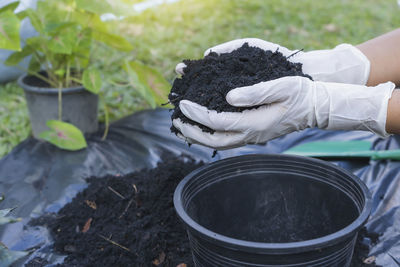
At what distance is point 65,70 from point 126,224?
3.96 ft

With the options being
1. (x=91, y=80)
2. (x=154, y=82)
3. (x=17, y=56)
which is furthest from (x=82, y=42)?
(x=154, y=82)

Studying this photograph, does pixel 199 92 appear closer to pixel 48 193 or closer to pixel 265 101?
pixel 265 101

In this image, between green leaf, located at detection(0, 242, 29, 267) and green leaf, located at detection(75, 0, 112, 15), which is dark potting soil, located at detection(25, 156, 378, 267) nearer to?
green leaf, located at detection(0, 242, 29, 267)

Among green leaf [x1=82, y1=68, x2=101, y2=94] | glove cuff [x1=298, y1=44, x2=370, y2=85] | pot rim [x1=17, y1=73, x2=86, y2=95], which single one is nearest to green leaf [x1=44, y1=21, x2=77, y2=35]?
green leaf [x1=82, y1=68, x2=101, y2=94]

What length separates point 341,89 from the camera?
127cm

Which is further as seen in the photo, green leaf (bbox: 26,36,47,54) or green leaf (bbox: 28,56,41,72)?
green leaf (bbox: 28,56,41,72)

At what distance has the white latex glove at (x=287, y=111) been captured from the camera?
3.95 feet

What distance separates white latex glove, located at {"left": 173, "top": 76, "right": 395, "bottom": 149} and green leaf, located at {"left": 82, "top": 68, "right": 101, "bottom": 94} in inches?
35.7

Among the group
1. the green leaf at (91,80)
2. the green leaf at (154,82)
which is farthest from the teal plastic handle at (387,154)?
the green leaf at (91,80)

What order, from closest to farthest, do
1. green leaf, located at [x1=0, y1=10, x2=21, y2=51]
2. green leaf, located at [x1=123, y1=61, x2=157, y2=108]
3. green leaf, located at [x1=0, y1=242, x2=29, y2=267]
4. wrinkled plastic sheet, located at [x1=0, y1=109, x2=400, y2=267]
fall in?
green leaf, located at [x1=0, y1=242, x2=29, y2=267]
wrinkled plastic sheet, located at [x1=0, y1=109, x2=400, y2=267]
green leaf, located at [x1=0, y1=10, x2=21, y2=51]
green leaf, located at [x1=123, y1=61, x2=157, y2=108]

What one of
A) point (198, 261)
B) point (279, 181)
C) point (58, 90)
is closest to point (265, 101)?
point (279, 181)

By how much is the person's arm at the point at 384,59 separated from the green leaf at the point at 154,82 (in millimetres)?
976

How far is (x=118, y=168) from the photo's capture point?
2049mm

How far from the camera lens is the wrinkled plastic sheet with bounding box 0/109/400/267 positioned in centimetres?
156
